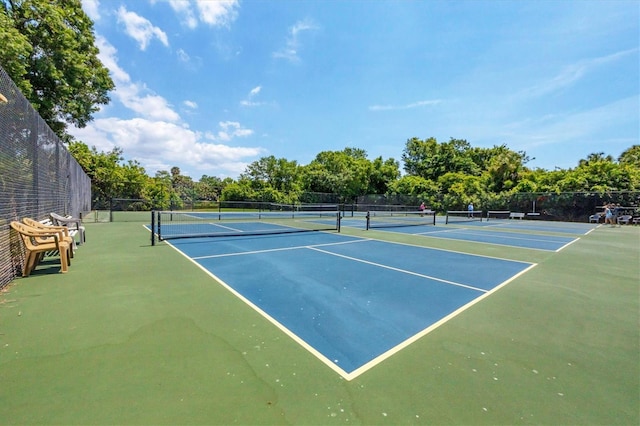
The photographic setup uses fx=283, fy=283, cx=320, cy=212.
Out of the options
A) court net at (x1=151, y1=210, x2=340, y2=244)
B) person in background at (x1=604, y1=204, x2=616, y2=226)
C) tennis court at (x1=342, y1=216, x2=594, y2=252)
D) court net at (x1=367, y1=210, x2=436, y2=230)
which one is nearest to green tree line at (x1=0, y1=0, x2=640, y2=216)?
person in background at (x1=604, y1=204, x2=616, y2=226)

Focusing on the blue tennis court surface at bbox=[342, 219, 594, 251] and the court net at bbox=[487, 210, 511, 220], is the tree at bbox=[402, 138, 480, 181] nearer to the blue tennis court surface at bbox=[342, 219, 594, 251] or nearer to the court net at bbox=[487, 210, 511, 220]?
the court net at bbox=[487, 210, 511, 220]

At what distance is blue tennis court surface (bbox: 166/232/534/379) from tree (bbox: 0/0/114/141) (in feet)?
33.7

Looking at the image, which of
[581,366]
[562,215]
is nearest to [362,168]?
[562,215]

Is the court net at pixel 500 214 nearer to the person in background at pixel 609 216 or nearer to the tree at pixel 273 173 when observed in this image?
the person in background at pixel 609 216

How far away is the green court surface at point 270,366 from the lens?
203 cm

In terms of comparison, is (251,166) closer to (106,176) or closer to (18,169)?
(106,176)

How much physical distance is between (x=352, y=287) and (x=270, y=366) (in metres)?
2.64

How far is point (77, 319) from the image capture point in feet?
11.4

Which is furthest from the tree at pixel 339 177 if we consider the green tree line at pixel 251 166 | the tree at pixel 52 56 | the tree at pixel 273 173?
the tree at pixel 52 56

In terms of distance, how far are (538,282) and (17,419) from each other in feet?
24.6

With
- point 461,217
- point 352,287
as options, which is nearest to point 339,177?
point 461,217

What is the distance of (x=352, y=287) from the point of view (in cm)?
501

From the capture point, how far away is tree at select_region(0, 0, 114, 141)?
11.0 meters

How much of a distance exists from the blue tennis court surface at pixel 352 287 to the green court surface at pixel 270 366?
0.23 metres
